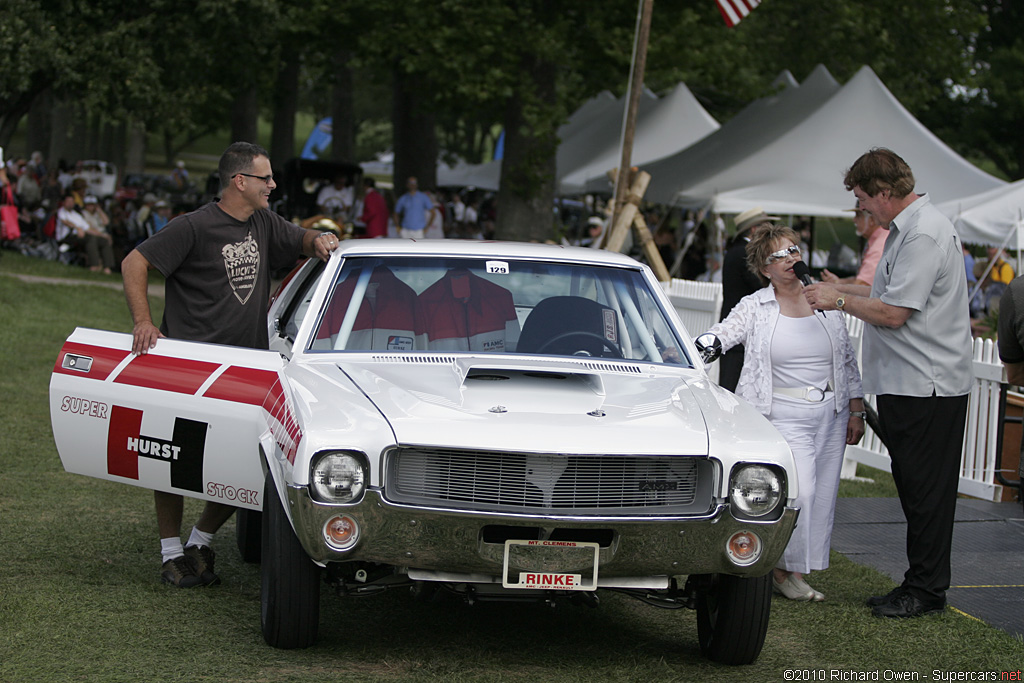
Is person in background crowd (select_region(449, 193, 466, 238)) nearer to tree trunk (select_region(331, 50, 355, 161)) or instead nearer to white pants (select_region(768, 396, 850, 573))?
tree trunk (select_region(331, 50, 355, 161))

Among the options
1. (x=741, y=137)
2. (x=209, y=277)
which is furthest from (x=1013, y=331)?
(x=741, y=137)

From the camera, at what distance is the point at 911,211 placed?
5.41 m

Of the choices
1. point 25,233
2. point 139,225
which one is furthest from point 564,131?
point 25,233

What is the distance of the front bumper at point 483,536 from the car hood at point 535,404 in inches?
9.5

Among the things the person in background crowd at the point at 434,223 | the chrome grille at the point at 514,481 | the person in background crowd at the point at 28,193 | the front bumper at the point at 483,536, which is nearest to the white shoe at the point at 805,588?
the front bumper at the point at 483,536

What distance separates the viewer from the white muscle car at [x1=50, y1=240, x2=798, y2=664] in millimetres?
4113

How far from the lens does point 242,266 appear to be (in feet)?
18.5

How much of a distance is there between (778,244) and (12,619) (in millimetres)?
3717

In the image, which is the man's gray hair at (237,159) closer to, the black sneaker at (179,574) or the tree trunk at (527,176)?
the black sneaker at (179,574)

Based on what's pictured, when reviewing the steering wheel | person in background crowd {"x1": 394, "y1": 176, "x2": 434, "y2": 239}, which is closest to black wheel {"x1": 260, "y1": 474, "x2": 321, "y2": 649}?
the steering wheel

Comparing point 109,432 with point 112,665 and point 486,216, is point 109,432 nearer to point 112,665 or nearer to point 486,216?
point 112,665

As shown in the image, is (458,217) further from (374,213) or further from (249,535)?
(249,535)

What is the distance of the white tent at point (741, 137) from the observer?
18.4 metres

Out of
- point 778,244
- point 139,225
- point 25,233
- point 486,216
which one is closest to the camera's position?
point 778,244
